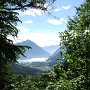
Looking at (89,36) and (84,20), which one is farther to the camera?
(84,20)

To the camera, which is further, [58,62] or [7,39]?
[58,62]

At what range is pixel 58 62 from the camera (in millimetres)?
22641

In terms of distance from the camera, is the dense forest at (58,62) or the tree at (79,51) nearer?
the dense forest at (58,62)

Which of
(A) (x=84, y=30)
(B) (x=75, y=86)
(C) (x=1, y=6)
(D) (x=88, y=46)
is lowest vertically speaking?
(B) (x=75, y=86)

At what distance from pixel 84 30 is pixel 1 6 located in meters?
7.90

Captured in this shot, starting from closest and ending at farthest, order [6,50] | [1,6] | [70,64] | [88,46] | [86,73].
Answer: [1,6] → [6,50] → [86,73] → [88,46] → [70,64]

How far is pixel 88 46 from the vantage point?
56.3ft

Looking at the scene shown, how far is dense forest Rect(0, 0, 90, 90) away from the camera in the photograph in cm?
1264

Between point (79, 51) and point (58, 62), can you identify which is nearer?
point (79, 51)

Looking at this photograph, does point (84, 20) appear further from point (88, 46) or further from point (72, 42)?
point (88, 46)

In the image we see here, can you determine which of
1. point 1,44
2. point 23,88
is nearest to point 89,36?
point 1,44

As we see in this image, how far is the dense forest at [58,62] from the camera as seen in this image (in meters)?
12.6

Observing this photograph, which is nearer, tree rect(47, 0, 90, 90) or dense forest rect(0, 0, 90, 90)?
dense forest rect(0, 0, 90, 90)

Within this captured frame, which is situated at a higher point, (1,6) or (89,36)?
(1,6)
